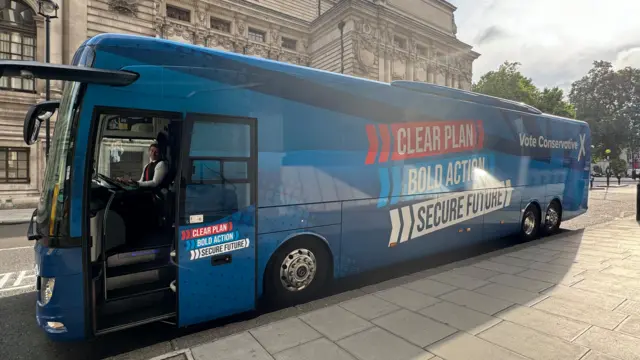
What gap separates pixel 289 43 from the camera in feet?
116

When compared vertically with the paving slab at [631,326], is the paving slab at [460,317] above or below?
below

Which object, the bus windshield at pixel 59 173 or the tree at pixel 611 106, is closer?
the bus windshield at pixel 59 173

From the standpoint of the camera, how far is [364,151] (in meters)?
5.15

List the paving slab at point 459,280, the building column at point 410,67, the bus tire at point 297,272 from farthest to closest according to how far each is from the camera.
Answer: the building column at point 410,67
the paving slab at point 459,280
the bus tire at point 297,272

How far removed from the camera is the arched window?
19.3m

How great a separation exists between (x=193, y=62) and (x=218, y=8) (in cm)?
3029

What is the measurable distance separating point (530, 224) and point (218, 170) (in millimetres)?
8516

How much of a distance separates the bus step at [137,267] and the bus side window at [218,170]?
1031 mm

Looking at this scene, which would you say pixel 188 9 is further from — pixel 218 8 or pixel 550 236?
pixel 550 236

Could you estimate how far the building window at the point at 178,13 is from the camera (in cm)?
2795

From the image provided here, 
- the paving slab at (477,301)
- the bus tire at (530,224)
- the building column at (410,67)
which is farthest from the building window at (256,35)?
the paving slab at (477,301)

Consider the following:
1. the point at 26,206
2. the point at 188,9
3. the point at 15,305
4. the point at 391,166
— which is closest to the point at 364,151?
the point at 391,166

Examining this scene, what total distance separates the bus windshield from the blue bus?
A: 0.02 meters

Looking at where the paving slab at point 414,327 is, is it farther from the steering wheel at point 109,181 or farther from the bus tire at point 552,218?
the bus tire at point 552,218
